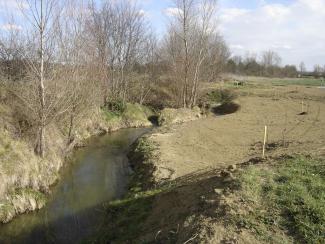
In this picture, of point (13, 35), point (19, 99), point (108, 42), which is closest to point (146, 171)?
point (19, 99)

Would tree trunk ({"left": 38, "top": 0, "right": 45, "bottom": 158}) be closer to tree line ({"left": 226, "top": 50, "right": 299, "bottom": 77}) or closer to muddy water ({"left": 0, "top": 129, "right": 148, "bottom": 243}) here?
muddy water ({"left": 0, "top": 129, "right": 148, "bottom": 243})

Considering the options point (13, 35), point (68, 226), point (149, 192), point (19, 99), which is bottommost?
point (68, 226)

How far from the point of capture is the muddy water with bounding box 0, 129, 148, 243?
40.7ft

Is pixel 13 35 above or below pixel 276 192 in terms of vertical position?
above

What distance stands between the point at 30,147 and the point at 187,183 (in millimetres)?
7689

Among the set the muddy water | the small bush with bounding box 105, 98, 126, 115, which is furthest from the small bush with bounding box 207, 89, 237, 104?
the muddy water

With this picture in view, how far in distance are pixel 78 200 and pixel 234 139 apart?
1001 cm

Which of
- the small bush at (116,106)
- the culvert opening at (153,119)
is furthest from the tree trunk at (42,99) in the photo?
the culvert opening at (153,119)

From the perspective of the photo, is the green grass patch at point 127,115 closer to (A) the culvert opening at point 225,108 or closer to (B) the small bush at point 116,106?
(B) the small bush at point 116,106

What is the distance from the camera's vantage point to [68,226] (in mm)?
13078

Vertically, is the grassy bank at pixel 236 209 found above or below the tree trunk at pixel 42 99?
below

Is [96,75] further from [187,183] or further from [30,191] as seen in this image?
[187,183]

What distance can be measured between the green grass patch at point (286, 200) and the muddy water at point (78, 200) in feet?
18.7

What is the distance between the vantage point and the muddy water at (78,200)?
12.4m
